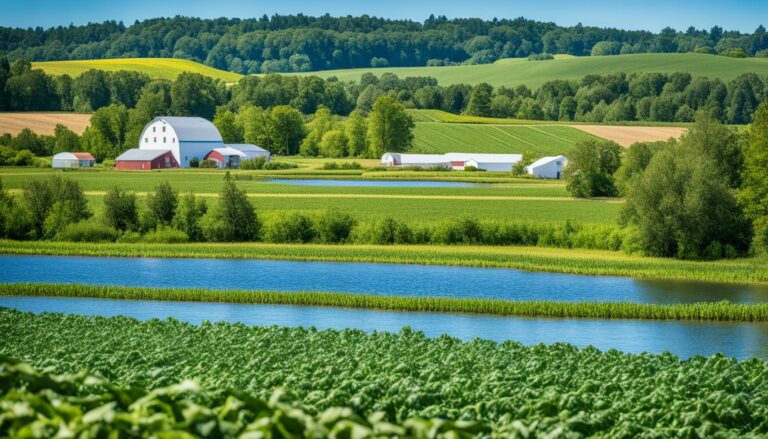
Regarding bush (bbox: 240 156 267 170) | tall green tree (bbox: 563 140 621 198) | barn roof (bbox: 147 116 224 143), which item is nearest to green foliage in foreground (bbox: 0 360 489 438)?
tall green tree (bbox: 563 140 621 198)

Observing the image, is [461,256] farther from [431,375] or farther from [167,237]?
[431,375]

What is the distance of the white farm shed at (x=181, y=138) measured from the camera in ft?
429

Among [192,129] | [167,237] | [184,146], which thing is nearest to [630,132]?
[192,129]

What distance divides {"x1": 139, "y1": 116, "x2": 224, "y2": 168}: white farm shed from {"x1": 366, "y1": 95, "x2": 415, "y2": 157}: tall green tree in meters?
→ 21.3

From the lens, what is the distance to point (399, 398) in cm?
1700

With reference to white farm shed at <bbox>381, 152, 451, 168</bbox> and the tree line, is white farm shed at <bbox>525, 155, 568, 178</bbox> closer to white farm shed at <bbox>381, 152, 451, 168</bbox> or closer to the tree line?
white farm shed at <bbox>381, 152, 451, 168</bbox>

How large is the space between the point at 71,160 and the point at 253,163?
19471mm

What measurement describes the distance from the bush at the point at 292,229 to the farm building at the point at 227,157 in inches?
2714

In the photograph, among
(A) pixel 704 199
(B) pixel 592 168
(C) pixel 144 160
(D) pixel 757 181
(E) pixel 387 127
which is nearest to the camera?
(A) pixel 704 199

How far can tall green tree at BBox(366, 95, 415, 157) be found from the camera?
14588cm

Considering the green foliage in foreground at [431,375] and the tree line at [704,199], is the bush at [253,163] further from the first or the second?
the green foliage in foreground at [431,375]

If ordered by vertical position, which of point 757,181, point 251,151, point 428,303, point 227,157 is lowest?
point 428,303

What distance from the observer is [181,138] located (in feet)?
427

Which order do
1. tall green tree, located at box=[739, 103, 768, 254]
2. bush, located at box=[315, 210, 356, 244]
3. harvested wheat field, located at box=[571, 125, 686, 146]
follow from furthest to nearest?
1. harvested wheat field, located at box=[571, 125, 686, 146]
2. bush, located at box=[315, 210, 356, 244]
3. tall green tree, located at box=[739, 103, 768, 254]
